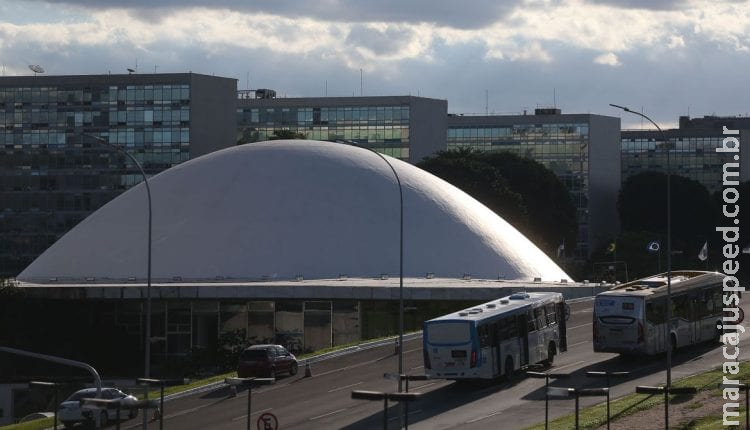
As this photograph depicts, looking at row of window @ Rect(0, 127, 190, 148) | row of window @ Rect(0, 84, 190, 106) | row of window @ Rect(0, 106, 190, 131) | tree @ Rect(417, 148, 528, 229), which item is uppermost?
row of window @ Rect(0, 84, 190, 106)

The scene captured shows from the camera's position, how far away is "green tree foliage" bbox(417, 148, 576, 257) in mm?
153250

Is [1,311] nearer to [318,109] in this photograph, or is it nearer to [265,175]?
[265,175]

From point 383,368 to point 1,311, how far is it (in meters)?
32.3

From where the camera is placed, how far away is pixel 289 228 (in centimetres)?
10575

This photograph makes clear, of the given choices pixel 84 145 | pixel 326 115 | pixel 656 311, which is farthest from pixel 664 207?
pixel 656 311

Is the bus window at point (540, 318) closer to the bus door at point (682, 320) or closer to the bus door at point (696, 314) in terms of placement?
the bus door at point (682, 320)

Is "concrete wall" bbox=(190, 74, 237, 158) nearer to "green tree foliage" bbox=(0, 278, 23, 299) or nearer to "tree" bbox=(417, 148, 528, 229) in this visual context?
"tree" bbox=(417, 148, 528, 229)

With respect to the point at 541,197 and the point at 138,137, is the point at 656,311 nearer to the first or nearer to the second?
the point at 138,137

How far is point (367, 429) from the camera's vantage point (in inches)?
2048

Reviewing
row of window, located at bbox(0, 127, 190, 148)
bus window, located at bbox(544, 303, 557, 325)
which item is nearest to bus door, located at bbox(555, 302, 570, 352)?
bus window, located at bbox(544, 303, 557, 325)

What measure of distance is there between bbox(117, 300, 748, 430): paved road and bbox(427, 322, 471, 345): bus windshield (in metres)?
2.03

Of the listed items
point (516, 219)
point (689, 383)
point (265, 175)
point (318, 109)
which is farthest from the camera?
point (318, 109)

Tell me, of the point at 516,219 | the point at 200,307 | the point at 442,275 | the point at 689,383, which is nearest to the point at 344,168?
the point at 442,275

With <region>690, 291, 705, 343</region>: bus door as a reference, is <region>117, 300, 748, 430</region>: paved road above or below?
below
